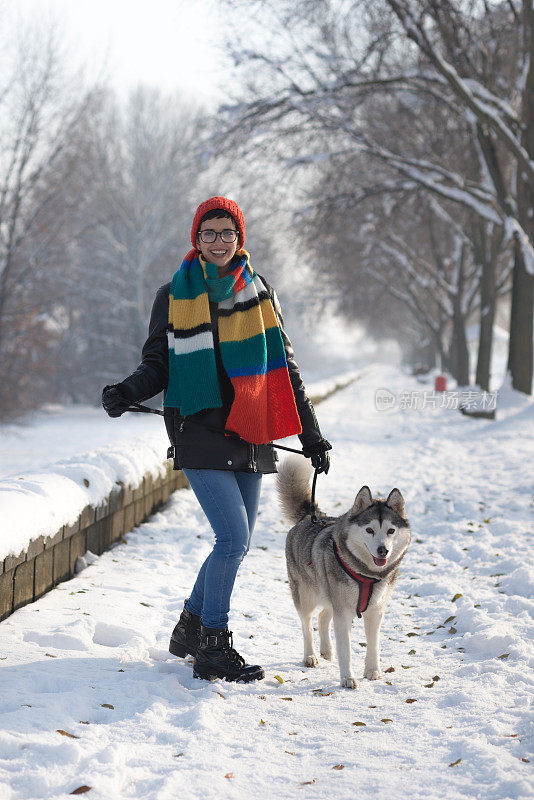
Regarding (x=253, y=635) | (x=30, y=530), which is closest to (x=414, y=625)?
(x=253, y=635)

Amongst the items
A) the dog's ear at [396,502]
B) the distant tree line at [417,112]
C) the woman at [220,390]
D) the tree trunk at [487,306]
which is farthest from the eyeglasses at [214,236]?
the tree trunk at [487,306]

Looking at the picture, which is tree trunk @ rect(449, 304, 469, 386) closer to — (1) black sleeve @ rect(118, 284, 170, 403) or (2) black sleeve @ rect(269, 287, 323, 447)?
(2) black sleeve @ rect(269, 287, 323, 447)

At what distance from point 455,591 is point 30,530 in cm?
319

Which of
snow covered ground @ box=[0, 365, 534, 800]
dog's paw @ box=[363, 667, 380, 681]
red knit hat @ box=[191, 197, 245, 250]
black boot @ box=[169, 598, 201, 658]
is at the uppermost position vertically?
red knit hat @ box=[191, 197, 245, 250]

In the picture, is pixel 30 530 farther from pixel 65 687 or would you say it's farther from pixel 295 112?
pixel 295 112

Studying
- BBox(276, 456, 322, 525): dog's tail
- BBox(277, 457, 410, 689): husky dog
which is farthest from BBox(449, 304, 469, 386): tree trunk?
BBox(277, 457, 410, 689): husky dog

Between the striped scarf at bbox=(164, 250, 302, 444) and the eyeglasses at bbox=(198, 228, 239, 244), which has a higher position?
the eyeglasses at bbox=(198, 228, 239, 244)

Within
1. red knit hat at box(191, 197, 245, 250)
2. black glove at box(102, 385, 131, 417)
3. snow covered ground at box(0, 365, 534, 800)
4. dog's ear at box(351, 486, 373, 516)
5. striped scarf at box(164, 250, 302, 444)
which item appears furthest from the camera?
dog's ear at box(351, 486, 373, 516)

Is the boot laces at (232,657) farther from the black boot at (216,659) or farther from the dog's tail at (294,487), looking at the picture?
the dog's tail at (294,487)

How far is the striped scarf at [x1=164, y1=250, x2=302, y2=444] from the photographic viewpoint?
3557mm

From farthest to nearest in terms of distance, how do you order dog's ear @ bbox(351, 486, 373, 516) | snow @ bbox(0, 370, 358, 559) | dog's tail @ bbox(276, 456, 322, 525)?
dog's tail @ bbox(276, 456, 322, 525)
snow @ bbox(0, 370, 358, 559)
dog's ear @ bbox(351, 486, 373, 516)

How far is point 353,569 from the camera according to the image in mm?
3957

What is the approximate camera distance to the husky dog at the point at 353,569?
13.0 ft

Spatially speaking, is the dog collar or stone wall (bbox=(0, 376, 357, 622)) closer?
the dog collar
